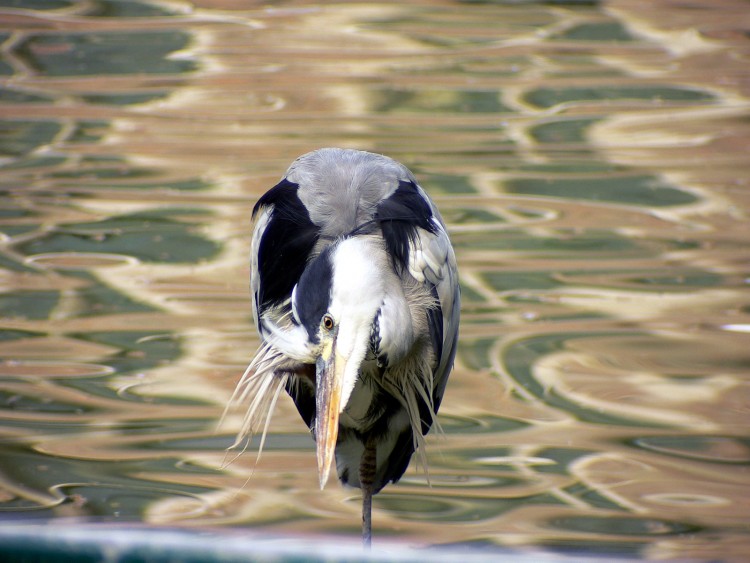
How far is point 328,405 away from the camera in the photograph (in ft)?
8.75

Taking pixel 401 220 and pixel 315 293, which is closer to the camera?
pixel 315 293

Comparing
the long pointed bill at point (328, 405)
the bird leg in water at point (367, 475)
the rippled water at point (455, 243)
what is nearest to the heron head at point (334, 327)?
the long pointed bill at point (328, 405)

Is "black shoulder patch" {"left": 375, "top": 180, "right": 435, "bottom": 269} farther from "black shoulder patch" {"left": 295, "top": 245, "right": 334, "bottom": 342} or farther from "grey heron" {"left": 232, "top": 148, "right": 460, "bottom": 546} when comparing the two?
"black shoulder patch" {"left": 295, "top": 245, "right": 334, "bottom": 342}

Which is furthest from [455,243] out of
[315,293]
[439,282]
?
[315,293]

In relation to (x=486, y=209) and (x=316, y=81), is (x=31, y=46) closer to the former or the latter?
(x=316, y=81)

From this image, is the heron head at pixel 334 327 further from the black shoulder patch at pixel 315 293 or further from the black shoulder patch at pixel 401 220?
the black shoulder patch at pixel 401 220

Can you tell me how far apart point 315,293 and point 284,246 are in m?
0.39

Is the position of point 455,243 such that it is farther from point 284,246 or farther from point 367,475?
point 284,246

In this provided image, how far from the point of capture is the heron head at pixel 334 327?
2650 mm

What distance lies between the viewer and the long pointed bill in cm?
263

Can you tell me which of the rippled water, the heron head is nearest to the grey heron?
the heron head

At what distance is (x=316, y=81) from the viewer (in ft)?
28.9

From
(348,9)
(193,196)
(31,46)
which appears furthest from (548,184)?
(31,46)

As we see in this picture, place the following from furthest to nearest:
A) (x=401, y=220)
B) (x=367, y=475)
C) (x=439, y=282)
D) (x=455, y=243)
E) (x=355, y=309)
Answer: (x=455, y=243), (x=367, y=475), (x=439, y=282), (x=401, y=220), (x=355, y=309)
